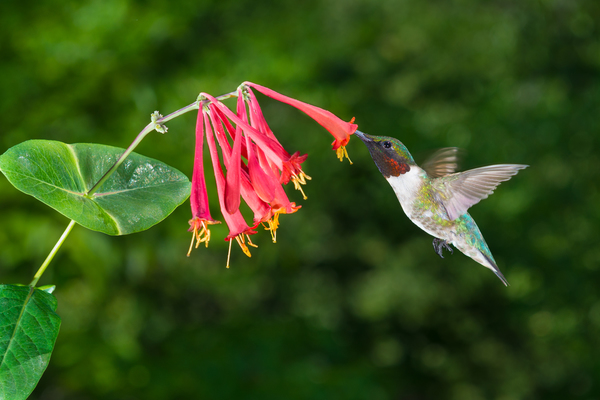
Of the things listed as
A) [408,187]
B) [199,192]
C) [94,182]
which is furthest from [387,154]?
[94,182]

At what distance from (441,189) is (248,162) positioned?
0.49m

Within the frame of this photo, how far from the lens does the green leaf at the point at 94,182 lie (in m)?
0.98

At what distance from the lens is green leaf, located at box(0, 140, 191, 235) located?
98 cm

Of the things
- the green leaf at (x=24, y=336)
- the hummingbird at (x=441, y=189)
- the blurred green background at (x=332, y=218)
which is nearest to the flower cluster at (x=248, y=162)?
the hummingbird at (x=441, y=189)

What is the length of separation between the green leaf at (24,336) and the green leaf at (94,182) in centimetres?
17

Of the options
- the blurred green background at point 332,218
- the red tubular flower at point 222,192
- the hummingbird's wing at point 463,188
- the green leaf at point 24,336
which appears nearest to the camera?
the green leaf at point 24,336

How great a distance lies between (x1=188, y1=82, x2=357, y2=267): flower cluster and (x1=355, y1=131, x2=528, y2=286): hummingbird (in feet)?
0.45

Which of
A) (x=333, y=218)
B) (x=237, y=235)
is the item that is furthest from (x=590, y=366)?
(x=237, y=235)

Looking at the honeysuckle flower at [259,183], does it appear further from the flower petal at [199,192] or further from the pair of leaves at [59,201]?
the pair of leaves at [59,201]

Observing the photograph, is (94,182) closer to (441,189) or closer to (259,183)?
(259,183)

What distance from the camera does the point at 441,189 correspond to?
121 centimetres

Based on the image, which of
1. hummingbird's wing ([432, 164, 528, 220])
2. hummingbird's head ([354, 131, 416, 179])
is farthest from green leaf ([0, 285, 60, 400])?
hummingbird's wing ([432, 164, 528, 220])

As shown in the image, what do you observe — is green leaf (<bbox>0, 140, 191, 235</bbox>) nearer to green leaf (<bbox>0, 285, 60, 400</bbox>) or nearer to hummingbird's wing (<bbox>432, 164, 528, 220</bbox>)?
green leaf (<bbox>0, 285, 60, 400</bbox>)

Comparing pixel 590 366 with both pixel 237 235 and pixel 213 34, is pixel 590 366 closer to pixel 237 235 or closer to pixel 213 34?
pixel 213 34
